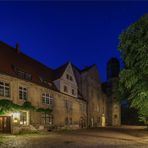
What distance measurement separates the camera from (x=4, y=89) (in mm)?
27516

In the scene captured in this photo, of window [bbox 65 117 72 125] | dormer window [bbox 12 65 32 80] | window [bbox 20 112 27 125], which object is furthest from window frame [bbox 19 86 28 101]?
window [bbox 65 117 72 125]

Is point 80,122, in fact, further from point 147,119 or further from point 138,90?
point 138,90

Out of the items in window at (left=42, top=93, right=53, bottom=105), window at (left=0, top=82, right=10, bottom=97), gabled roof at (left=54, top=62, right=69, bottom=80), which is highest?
gabled roof at (left=54, top=62, right=69, bottom=80)

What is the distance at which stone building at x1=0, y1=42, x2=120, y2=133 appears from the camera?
2831 cm

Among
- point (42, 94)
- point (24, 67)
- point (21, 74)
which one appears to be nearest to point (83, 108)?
point (42, 94)

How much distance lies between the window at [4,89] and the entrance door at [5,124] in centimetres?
251

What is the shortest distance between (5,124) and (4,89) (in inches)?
151

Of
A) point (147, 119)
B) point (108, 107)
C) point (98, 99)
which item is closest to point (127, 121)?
point (108, 107)

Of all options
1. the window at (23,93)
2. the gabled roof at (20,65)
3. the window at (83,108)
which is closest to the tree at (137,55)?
the gabled roof at (20,65)

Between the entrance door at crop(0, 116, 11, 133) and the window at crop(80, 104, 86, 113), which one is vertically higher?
the window at crop(80, 104, 86, 113)

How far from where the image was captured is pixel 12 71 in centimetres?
2961

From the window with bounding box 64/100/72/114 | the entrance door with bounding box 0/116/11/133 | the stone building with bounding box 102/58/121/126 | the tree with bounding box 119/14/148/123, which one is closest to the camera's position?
the tree with bounding box 119/14/148/123

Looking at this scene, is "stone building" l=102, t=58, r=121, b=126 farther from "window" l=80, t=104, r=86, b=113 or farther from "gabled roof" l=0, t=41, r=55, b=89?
"gabled roof" l=0, t=41, r=55, b=89

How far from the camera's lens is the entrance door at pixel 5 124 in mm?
27812
